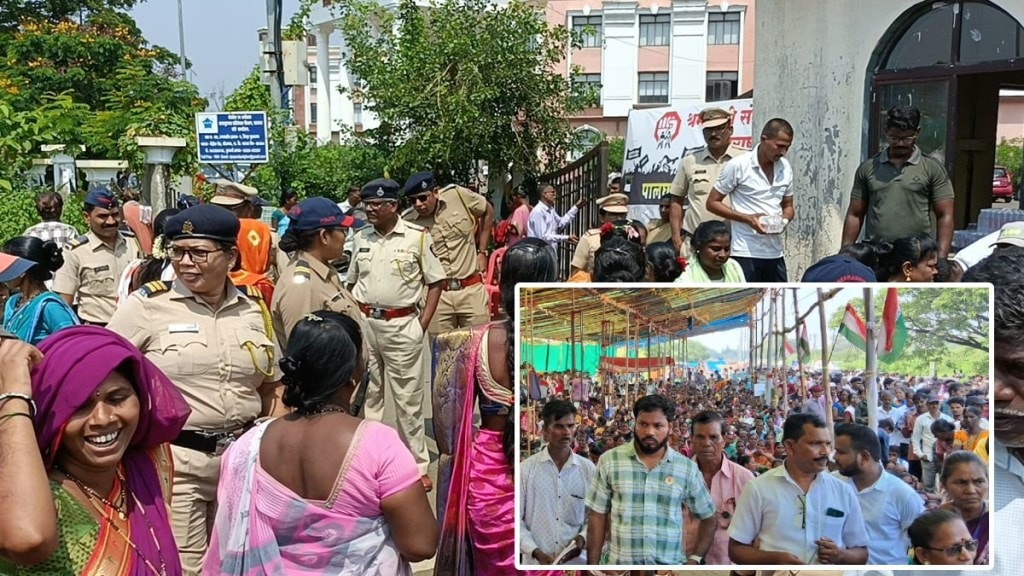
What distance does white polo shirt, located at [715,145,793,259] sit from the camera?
5668 mm

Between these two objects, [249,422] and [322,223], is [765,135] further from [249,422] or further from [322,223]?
[249,422]

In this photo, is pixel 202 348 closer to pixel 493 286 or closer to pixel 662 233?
pixel 662 233

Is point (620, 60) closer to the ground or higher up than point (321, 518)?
higher up

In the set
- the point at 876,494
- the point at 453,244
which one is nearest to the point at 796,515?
the point at 876,494

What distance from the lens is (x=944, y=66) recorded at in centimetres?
727

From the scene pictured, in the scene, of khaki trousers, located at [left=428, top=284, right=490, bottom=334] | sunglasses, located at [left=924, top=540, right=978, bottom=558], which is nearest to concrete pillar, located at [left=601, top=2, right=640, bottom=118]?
khaki trousers, located at [left=428, top=284, right=490, bottom=334]

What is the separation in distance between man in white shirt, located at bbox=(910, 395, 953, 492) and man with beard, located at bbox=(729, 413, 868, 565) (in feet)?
0.49

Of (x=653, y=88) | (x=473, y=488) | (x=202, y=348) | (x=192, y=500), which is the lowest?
(x=192, y=500)

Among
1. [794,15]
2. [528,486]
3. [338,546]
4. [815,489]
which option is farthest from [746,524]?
[794,15]

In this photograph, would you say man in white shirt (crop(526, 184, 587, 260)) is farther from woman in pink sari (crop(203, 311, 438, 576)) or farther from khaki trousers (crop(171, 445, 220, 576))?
woman in pink sari (crop(203, 311, 438, 576))

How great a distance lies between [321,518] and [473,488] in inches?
35.0

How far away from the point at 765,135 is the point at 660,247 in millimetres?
1426

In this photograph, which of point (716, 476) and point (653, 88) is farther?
point (653, 88)

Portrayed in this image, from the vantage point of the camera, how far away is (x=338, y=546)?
267 cm
